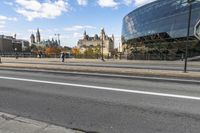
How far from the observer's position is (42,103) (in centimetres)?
847

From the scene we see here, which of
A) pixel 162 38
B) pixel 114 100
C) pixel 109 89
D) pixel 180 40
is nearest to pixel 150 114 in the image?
pixel 114 100

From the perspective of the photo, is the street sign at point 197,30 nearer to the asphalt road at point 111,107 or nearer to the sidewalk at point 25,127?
the asphalt road at point 111,107

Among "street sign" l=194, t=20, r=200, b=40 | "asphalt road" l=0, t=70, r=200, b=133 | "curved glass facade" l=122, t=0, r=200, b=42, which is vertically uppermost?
"curved glass facade" l=122, t=0, r=200, b=42

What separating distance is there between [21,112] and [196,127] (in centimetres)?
424

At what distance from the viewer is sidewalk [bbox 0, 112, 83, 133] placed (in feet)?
18.4

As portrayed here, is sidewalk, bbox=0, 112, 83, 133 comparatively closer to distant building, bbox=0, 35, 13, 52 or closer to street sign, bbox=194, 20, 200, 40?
street sign, bbox=194, 20, 200, 40

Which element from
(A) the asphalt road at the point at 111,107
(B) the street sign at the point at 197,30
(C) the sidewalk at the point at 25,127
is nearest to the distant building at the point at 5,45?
(B) the street sign at the point at 197,30

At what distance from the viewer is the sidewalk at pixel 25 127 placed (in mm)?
5617

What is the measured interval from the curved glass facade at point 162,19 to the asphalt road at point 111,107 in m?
48.6

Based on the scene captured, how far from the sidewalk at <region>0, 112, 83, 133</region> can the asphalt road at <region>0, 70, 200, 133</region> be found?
0.45m

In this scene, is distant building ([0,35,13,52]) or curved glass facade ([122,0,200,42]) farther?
distant building ([0,35,13,52])

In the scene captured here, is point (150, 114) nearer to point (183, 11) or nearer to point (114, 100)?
point (114, 100)

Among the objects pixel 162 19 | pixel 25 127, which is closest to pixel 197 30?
pixel 162 19

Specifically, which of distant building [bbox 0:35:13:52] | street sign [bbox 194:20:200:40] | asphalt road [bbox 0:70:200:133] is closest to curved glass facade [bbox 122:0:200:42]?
street sign [bbox 194:20:200:40]
